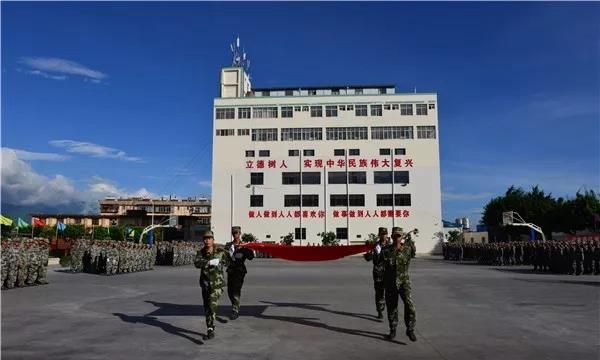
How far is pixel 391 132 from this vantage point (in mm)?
62188

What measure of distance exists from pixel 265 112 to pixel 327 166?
10.8 meters

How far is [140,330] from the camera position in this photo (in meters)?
8.47

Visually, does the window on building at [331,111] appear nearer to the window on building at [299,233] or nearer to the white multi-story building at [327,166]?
the white multi-story building at [327,166]

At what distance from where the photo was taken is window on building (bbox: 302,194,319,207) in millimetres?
61375

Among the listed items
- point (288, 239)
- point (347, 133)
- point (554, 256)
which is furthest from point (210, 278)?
point (347, 133)

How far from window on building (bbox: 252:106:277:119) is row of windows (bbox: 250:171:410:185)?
24.7 feet

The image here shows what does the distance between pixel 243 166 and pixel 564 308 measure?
176 ft

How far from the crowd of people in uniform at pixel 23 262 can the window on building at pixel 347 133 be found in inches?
1872

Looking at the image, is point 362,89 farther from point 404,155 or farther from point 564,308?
point 564,308

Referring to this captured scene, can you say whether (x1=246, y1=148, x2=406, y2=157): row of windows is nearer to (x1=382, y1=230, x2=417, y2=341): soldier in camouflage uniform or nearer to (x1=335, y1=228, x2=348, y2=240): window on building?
(x1=335, y1=228, x2=348, y2=240): window on building

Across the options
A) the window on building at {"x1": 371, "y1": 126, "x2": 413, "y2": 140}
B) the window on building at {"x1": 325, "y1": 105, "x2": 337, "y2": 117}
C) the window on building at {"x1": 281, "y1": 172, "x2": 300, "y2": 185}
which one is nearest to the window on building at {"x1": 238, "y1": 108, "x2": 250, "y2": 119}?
the window on building at {"x1": 281, "y1": 172, "x2": 300, "y2": 185}

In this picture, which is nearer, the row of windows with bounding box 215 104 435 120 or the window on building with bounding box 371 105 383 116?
the row of windows with bounding box 215 104 435 120

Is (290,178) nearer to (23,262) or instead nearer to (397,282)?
(23,262)

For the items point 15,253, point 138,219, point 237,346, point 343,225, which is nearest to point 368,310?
point 237,346
